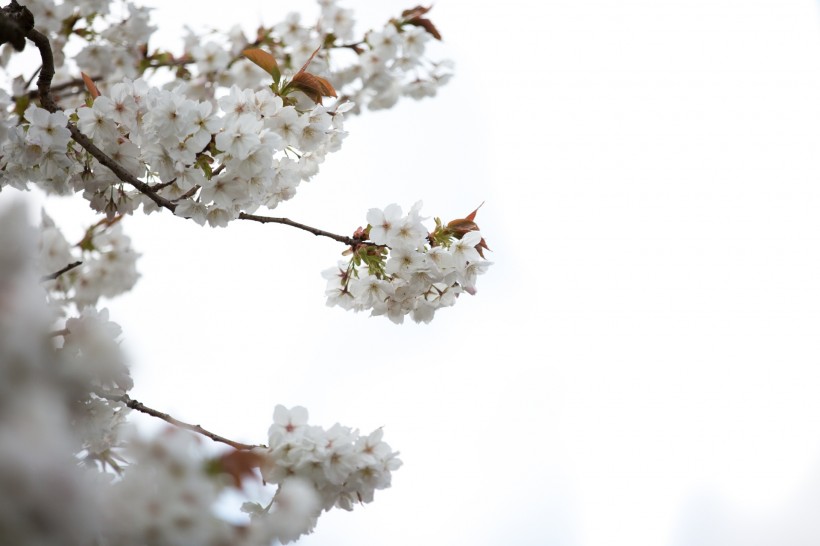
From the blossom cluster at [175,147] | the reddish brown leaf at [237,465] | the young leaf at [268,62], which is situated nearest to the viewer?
the reddish brown leaf at [237,465]

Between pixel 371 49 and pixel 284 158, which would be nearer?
pixel 284 158

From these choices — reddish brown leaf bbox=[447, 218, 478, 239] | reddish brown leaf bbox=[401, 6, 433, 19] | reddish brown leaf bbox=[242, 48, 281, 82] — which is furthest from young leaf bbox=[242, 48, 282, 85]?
reddish brown leaf bbox=[401, 6, 433, 19]

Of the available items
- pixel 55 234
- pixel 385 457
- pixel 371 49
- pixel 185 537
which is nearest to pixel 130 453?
pixel 185 537

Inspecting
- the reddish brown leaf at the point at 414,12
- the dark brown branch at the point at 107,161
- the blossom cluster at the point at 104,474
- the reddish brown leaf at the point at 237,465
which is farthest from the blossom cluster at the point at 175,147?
→ the reddish brown leaf at the point at 414,12

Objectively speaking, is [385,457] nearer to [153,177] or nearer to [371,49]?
[153,177]

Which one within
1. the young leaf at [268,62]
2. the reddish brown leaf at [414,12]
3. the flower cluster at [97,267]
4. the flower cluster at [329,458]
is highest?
the reddish brown leaf at [414,12]

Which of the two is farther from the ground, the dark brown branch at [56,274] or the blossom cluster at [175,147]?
the blossom cluster at [175,147]

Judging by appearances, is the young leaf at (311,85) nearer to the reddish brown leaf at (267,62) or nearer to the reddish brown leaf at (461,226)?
the reddish brown leaf at (267,62)
